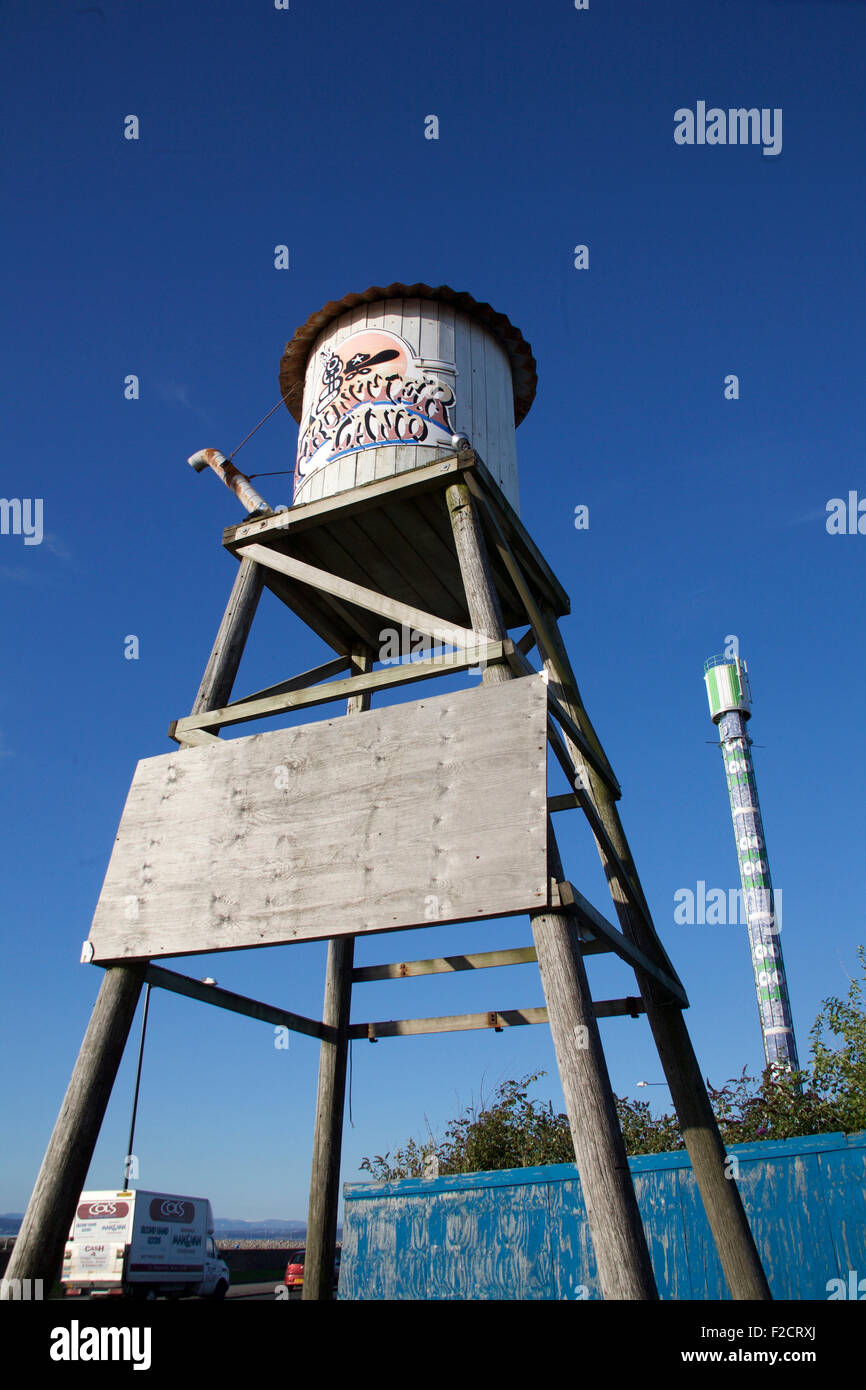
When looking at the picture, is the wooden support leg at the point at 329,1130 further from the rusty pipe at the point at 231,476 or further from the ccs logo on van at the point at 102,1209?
the ccs logo on van at the point at 102,1209

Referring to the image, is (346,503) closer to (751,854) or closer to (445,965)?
(445,965)

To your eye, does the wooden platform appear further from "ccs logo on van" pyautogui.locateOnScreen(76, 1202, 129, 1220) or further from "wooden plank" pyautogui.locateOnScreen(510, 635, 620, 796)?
"ccs logo on van" pyautogui.locateOnScreen(76, 1202, 129, 1220)

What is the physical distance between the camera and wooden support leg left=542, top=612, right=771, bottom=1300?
5.49 metres

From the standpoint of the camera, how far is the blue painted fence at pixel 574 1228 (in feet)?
26.1

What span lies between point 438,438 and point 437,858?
3.45 meters

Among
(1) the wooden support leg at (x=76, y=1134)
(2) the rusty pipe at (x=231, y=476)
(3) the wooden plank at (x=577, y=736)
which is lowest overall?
(1) the wooden support leg at (x=76, y=1134)

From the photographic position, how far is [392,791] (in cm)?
480

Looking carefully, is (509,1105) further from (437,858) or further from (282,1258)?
(282,1258)

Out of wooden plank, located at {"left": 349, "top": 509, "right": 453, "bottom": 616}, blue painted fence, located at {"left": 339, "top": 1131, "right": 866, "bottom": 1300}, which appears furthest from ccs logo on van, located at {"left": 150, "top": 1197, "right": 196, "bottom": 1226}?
wooden plank, located at {"left": 349, "top": 509, "right": 453, "bottom": 616}

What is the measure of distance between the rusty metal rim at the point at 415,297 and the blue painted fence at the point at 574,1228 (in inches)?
286

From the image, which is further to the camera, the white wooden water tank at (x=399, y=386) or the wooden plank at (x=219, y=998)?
the white wooden water tank at (x=399, y=386)

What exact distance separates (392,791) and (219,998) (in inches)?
71.6

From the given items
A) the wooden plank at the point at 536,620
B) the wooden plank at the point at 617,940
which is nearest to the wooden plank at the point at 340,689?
the wooden plank at the point at 536,620

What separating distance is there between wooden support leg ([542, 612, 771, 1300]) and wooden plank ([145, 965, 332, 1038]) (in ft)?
8.00
